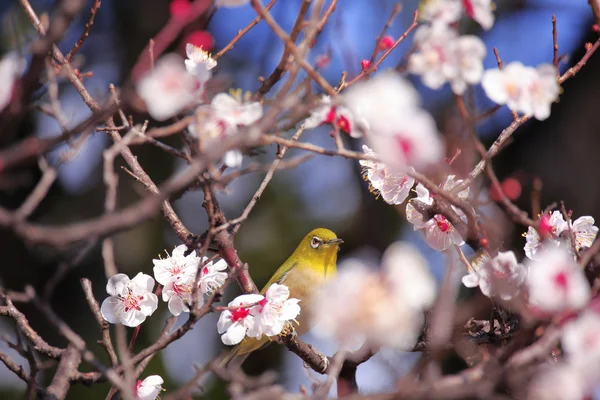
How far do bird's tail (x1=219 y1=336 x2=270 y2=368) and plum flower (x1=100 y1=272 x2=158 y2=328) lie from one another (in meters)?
1.21

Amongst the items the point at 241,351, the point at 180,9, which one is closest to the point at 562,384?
the point at 180,9

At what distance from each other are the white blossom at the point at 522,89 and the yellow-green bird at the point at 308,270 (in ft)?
8.00

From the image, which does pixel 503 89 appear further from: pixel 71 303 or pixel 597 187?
pixel 71 303

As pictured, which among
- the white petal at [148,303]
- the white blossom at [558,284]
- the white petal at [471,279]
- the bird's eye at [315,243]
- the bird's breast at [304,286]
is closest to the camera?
the white blossom at [558,284]

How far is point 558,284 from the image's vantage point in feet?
3.80

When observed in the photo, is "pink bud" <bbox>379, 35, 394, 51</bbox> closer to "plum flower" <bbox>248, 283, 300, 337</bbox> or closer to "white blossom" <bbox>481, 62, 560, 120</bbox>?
"white blossom" <bbox>481, 62, 560, 120</bbox>

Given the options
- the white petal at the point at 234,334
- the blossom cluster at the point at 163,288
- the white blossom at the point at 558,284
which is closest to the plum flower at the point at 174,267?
the blossom cluster at the point at 163,288

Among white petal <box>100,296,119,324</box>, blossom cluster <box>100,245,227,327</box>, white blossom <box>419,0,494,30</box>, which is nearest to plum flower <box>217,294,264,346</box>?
blossom cluster <box>100,245,227,327</box>

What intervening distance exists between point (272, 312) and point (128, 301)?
459 millimetres

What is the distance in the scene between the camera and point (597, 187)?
5273 mm

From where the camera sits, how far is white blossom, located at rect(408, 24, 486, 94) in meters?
1.34

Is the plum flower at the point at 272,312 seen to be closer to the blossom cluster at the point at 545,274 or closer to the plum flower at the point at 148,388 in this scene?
the plum flower at the point at 148,388

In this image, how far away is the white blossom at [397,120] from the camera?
1.21m

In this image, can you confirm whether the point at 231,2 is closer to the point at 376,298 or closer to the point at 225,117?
the point at 225,117
